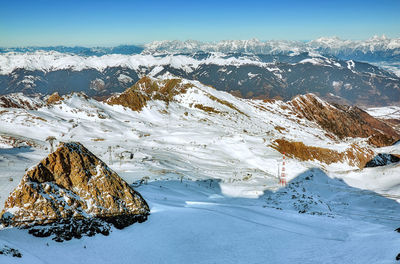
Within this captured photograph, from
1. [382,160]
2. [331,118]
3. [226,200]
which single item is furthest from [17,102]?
[331,118]

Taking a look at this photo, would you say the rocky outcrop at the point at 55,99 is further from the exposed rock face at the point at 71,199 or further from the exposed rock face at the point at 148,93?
the exposed rock face at the point at 71,199

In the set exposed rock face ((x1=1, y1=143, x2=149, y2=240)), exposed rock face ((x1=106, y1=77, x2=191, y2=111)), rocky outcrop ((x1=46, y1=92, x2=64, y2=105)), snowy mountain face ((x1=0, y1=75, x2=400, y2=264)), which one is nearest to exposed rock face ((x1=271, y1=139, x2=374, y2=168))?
snowy mountain face ((x1=0, y1=75, x2=400, y2=264))

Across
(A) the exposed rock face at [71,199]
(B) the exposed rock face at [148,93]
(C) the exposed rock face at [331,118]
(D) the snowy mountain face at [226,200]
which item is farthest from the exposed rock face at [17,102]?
(C) the exposed rock face at [331,118]

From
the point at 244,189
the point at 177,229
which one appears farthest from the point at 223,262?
the point at 244,189

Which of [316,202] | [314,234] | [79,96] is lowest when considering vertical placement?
[316,202]

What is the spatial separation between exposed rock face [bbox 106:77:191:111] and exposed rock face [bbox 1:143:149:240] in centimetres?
9092

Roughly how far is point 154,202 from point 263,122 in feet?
334

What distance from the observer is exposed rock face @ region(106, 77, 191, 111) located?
106m

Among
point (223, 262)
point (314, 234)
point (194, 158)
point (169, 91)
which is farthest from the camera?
point (169, 91)

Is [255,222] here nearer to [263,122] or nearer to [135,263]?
[135,263]

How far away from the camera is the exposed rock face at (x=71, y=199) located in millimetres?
12454

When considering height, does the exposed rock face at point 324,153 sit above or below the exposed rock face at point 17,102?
below

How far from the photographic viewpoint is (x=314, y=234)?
654 inches

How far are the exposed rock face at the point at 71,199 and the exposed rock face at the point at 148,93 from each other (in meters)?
90.9
